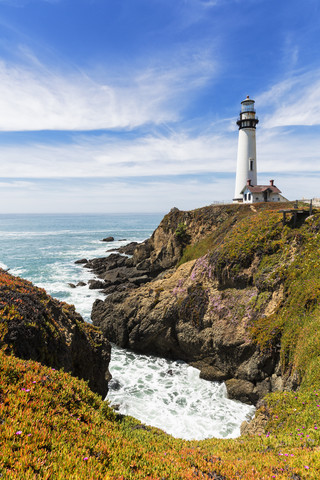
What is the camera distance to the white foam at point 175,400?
17156 mm

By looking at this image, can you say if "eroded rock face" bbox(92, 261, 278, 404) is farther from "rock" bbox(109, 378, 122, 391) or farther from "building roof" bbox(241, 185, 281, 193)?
"building roof" bbox(241, 185, 281, 193)

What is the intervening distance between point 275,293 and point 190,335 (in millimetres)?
8874

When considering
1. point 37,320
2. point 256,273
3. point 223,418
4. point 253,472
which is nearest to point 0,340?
point 37,320

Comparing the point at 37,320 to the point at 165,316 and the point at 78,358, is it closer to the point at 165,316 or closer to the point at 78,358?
the point at 78,358

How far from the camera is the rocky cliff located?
19.2m

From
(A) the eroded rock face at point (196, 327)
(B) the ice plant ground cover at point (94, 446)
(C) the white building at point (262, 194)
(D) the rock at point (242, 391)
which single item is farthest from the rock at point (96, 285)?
(B) the ice plant ground cover at point (94, 446)

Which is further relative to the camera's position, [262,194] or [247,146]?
[247,146]

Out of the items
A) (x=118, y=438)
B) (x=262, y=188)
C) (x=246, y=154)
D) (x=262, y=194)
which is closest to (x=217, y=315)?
(x=118, y=438)

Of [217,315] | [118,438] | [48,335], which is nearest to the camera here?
[118,438]

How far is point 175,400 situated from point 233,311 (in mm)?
8795

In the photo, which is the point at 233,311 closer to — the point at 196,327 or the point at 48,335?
the point at 196,327

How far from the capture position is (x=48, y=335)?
10688 mm

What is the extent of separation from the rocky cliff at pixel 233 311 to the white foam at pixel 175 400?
1179mm

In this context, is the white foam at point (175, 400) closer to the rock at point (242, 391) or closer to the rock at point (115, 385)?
the rock at point (115, 385)
